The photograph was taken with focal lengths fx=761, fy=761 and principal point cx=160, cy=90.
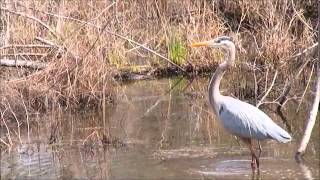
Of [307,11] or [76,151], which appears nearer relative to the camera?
[76,151]

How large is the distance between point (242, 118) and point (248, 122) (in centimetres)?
8

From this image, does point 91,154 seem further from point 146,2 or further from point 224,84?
point 146,2

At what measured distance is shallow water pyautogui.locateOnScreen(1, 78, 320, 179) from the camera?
695 cm

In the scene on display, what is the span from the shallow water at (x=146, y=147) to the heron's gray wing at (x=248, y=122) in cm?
27

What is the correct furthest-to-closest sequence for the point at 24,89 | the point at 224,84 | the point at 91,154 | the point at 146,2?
the point at 146,2, the point at 224,84, the point at 24,89, the point at 91,154

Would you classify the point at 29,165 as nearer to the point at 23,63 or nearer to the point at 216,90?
the point at 216,90

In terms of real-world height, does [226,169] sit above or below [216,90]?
below

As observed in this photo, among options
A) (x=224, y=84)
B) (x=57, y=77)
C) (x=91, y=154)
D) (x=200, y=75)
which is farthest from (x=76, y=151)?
(x=200, y=75)

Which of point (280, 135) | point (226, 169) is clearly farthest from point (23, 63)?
point (280, 135)

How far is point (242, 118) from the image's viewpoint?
7.34 meters

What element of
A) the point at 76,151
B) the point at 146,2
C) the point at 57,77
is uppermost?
the point at 146,2

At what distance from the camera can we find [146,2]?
14.3 m

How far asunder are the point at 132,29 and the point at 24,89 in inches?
148

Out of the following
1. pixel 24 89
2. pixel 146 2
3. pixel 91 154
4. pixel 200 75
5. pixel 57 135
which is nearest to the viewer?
pixel 91 154
